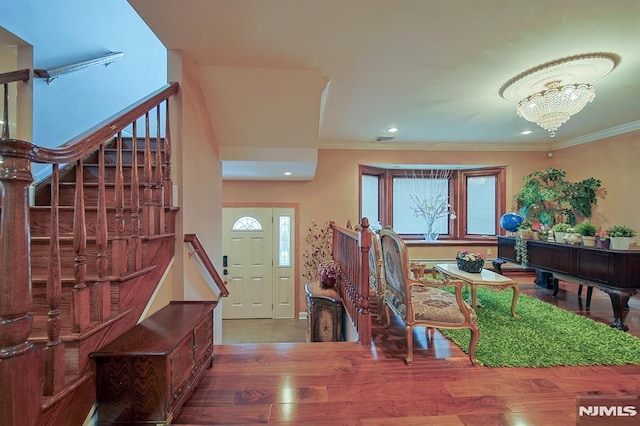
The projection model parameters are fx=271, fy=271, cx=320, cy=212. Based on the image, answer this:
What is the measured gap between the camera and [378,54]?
2.25 meters

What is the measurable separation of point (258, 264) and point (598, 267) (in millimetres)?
4784

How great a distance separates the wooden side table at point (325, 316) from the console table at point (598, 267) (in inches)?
111

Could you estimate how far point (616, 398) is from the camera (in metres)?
1.75

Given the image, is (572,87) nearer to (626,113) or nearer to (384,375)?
(626,113)

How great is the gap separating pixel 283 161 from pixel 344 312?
6.88ft

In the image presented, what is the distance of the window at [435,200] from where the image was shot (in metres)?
5.59

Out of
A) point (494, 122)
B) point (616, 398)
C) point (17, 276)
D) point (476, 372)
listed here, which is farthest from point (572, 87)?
point (17, 276)

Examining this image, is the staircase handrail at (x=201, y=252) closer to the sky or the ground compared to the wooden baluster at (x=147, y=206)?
closer to the ground

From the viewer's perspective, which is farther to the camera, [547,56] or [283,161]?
[283,161]

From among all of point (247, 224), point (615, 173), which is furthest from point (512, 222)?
point (247, 224)

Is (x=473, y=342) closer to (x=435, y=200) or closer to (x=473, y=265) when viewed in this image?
(x=473, y=265)

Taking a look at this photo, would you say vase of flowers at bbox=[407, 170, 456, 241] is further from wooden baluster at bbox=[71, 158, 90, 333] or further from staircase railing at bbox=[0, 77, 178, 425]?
wooden baluster at bbox=[71, 158, 90, 333]

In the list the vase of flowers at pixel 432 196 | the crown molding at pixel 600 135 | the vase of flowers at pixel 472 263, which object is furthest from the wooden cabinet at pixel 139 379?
the crown molding at pixel 600 135

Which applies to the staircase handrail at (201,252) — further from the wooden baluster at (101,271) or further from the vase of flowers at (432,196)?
the vase of flowers at (432,196)
